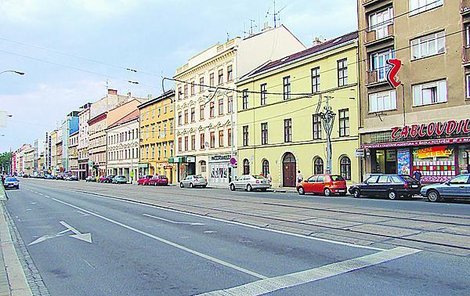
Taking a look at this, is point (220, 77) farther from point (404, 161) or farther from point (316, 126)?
point (404, 161)

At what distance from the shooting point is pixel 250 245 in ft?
33.4

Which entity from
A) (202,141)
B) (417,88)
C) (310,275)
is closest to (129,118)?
(202,141)

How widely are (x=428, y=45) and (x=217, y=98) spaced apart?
2691 cm

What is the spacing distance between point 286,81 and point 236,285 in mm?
35774

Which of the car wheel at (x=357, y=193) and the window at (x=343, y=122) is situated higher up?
the window at (x=343, y=122)

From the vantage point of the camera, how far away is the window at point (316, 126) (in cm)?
Answer: 3741

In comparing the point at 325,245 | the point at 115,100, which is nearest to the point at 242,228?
the point at 325,245

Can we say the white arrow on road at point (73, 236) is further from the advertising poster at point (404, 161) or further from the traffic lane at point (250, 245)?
the advertising poster at point (404, 161)

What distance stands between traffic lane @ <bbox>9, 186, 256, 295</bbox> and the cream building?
3467 centimetres

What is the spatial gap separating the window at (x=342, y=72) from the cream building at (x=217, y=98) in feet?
46.0

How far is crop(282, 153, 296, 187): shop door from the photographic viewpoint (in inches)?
1591

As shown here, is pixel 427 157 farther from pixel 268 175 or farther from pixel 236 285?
pixel 236 285

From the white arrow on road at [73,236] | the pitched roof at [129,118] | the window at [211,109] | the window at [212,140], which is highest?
the pitched roof at [129,118]

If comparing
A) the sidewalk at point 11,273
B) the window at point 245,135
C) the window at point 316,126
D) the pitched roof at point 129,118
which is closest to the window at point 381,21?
the window at point 316,126
